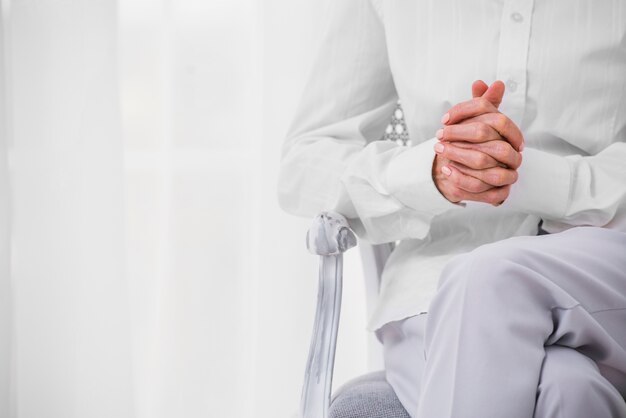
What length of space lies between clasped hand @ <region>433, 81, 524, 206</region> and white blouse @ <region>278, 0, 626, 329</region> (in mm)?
59

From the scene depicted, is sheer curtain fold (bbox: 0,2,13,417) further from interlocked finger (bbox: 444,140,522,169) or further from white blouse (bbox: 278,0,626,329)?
interlocked finger (bbox: 444,140,522,169)

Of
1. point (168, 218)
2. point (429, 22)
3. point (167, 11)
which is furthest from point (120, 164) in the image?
point (429, 22)

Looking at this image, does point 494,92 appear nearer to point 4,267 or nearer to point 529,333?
point 529,333

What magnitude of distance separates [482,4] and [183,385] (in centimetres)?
103

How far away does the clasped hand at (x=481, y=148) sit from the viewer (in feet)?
2.74

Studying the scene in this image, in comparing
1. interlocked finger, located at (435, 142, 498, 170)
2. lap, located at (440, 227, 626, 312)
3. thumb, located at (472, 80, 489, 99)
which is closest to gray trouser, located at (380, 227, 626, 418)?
lap, located at (440, 227, 626, 312)

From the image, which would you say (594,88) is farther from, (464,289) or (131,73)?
(131,73)

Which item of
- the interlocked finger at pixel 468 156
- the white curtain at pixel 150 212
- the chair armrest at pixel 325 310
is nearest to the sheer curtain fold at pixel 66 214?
the white curtain at pixel 150 212

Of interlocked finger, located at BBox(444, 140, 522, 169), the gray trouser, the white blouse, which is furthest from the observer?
the white blouse

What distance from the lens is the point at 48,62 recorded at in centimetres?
142

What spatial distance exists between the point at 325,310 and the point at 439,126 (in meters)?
0.37

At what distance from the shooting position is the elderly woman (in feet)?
2.30

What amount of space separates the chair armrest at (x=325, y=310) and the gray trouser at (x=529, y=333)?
0.65ft

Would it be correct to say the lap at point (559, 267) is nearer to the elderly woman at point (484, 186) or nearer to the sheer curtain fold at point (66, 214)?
the elderly woman at point (484, 186)
